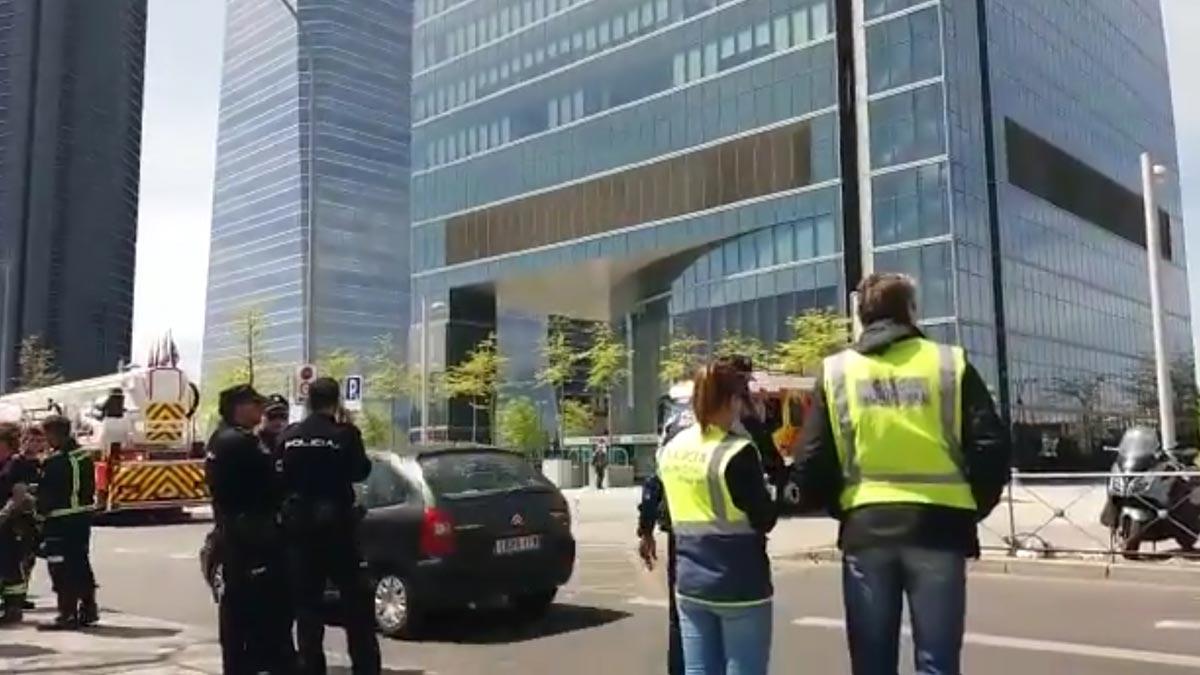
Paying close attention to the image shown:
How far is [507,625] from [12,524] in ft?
15.9

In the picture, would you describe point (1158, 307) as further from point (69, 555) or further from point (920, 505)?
point (920, 505)

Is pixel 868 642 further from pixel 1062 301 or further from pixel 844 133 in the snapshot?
pixel 1062 301

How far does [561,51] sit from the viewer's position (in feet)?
198

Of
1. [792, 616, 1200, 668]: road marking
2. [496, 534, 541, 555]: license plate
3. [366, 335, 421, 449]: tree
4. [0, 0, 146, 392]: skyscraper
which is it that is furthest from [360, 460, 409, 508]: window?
[0, 0, 146, 392]: skyscraper

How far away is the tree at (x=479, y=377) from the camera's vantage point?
56.2 metres

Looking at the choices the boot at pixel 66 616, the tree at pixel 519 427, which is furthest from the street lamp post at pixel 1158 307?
the tree at pixel 519 427

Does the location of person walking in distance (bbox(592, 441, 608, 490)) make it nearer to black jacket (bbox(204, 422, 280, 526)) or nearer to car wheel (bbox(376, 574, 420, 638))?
car wheel (bbox(376, 574, 420, 638))

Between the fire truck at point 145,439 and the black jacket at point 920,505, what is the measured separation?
2276cm

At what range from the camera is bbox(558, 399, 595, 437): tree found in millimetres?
59750

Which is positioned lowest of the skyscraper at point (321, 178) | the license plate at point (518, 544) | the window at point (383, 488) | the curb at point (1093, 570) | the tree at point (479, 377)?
the curb at point (1093, 570)

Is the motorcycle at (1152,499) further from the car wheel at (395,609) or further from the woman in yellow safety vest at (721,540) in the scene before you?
the woman in yellow safety vest at (721,540)

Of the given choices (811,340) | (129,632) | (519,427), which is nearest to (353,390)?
(129,632)

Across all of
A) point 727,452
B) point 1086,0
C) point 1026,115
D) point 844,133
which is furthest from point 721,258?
point 727,452

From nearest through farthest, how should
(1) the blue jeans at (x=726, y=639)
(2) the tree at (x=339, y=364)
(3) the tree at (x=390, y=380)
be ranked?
(1) the blue jeans at (x=726, y=639) → (2) the tree at (x=339, y=364) → (3) the tree at (x=390, y=380)
